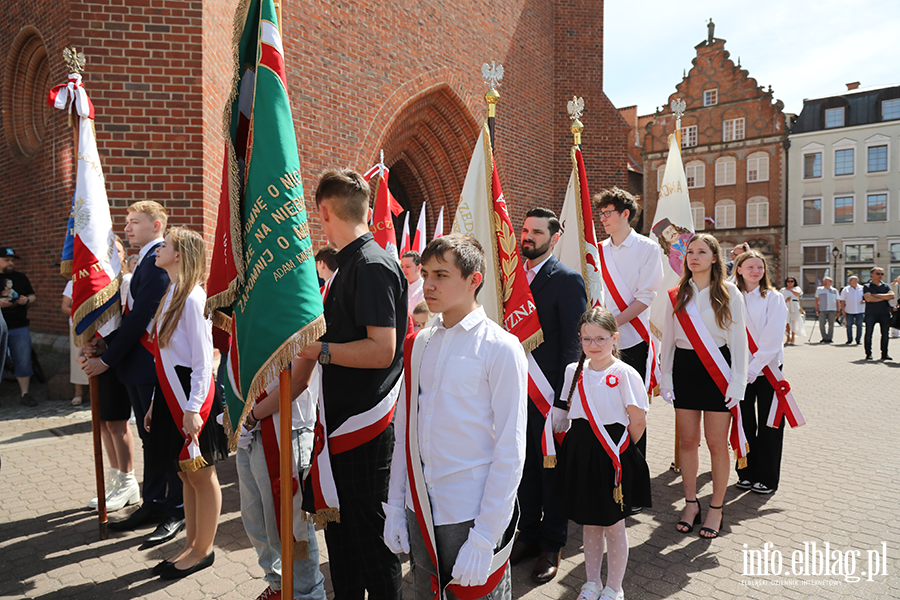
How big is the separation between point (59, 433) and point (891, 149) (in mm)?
42052

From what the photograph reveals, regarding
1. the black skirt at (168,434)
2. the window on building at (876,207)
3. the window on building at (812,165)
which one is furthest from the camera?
the window on building at (812,165)

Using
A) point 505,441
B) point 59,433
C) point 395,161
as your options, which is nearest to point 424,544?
point 505,441

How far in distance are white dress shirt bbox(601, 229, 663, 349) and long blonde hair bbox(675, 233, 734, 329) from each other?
1.20 ft

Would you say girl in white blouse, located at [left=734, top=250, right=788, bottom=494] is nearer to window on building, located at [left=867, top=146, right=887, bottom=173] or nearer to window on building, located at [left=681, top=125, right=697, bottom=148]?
window on building, located at [left=681, top=125, right=697, bottom=148]

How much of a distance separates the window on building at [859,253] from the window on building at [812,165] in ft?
16.0

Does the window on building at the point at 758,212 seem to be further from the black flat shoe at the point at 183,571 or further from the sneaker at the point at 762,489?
the black flat shoe at the point at 183,571

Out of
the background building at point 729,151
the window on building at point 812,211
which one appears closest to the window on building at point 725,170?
the background building at point 729,151

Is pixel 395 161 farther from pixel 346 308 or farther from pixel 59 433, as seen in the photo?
pixel 346 308

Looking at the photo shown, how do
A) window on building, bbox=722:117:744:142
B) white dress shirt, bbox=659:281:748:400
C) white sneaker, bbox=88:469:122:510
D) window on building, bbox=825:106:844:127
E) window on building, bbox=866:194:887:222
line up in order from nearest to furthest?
white dress shirt, bbox=659:281:748:400
white sneaker, bbox=88:469:122:510
window on building, bbox=866:194:887:222
window on building, bbox=825:106:844:127
window on building, bbox=722:117:744:142

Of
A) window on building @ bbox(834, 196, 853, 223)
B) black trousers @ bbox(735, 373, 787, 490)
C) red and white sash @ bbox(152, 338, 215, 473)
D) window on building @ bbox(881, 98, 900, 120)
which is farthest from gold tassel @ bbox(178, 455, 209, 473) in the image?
window on building @ bbox(881, 98, 900, 120)

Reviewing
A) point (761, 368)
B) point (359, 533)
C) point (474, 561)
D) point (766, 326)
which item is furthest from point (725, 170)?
point (474, 561)

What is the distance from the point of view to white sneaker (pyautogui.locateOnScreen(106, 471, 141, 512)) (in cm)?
431

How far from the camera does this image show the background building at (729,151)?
34.2 metres

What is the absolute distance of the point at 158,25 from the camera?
6.58 metres
